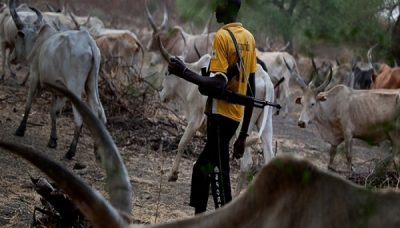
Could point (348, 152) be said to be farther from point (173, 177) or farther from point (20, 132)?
point (20, 132)

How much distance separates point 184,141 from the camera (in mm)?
7910

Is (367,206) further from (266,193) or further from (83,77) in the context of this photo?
(83,77)

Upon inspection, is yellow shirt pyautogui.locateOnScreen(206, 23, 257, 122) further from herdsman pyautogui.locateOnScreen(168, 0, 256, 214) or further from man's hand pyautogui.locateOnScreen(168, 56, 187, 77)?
man's hand pyautogui.locateOnScreen(168, 56, 187, 77)

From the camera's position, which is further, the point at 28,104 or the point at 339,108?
the point at 339,108

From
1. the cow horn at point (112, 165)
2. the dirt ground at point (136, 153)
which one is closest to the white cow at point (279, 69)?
the dirt ground at point (136, 153)

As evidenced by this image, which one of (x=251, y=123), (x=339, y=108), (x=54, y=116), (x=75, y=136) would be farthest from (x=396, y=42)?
(x=339, y=108)

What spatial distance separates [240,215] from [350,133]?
25.6 ft

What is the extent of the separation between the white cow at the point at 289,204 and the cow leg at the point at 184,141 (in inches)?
201

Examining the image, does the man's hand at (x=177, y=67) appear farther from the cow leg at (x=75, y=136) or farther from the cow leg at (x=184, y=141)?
the cow leg at (x=75, y=136)

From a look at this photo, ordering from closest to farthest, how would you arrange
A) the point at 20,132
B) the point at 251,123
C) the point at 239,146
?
the point at 239,146 → the point at 251,123 → the point at 20,132

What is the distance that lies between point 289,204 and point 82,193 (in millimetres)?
700

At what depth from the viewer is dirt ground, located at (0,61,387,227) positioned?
670cm

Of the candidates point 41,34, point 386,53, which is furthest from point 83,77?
point 386,53

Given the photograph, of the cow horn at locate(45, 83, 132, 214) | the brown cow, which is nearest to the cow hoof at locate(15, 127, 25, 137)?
the cow horn at locate(45, 83, 132, 214)
